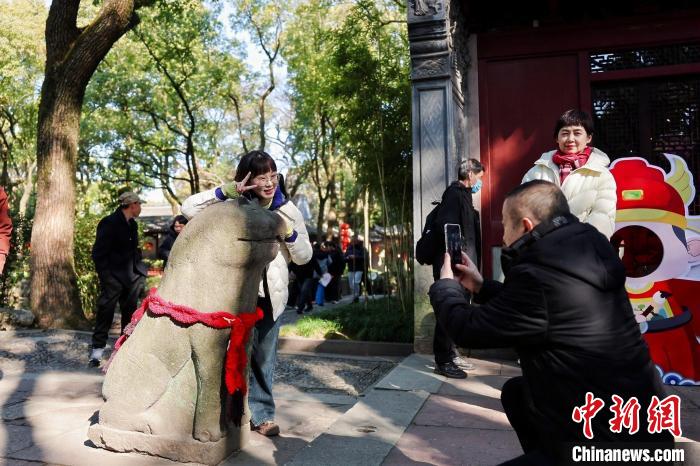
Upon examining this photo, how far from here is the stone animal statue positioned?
3059 millimetres

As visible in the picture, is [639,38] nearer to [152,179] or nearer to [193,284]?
[193,284]

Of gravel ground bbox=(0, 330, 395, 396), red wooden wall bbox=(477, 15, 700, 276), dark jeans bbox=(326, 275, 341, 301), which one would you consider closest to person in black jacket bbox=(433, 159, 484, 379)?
gravel ground bbox=(0, 330, 395, 396)

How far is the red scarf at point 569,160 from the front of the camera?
13.7 feet

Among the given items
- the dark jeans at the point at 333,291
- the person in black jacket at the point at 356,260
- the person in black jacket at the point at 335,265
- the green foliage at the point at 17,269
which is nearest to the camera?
the green foliage at the point at 17,269

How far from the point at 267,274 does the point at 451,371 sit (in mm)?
2177

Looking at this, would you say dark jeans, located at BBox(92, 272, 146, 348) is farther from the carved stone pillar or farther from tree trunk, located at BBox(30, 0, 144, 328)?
the carved stone pillar

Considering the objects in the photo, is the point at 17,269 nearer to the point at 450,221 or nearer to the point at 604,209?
the point at 450,221

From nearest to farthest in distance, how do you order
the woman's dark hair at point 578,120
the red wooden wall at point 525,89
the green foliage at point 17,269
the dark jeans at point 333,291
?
the woman's dark hair at point 578,120 < the red wooden wall at point 525,89 < the green foliage at point 17,269 < the dark jeans at point 333,291

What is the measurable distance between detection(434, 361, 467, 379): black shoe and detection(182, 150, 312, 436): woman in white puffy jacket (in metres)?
1.87

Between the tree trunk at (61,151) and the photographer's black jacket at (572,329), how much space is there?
8.06m

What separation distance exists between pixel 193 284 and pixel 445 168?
3521 mm

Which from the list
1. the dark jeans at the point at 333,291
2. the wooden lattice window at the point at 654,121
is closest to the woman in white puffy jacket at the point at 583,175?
the wooden lattice window at the point at 654,121

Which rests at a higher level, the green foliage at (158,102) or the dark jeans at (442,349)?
the green foliage at (158,102)

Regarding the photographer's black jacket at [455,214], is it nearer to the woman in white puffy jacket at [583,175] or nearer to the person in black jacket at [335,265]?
the woman in white puffy jacket at [583,175]
